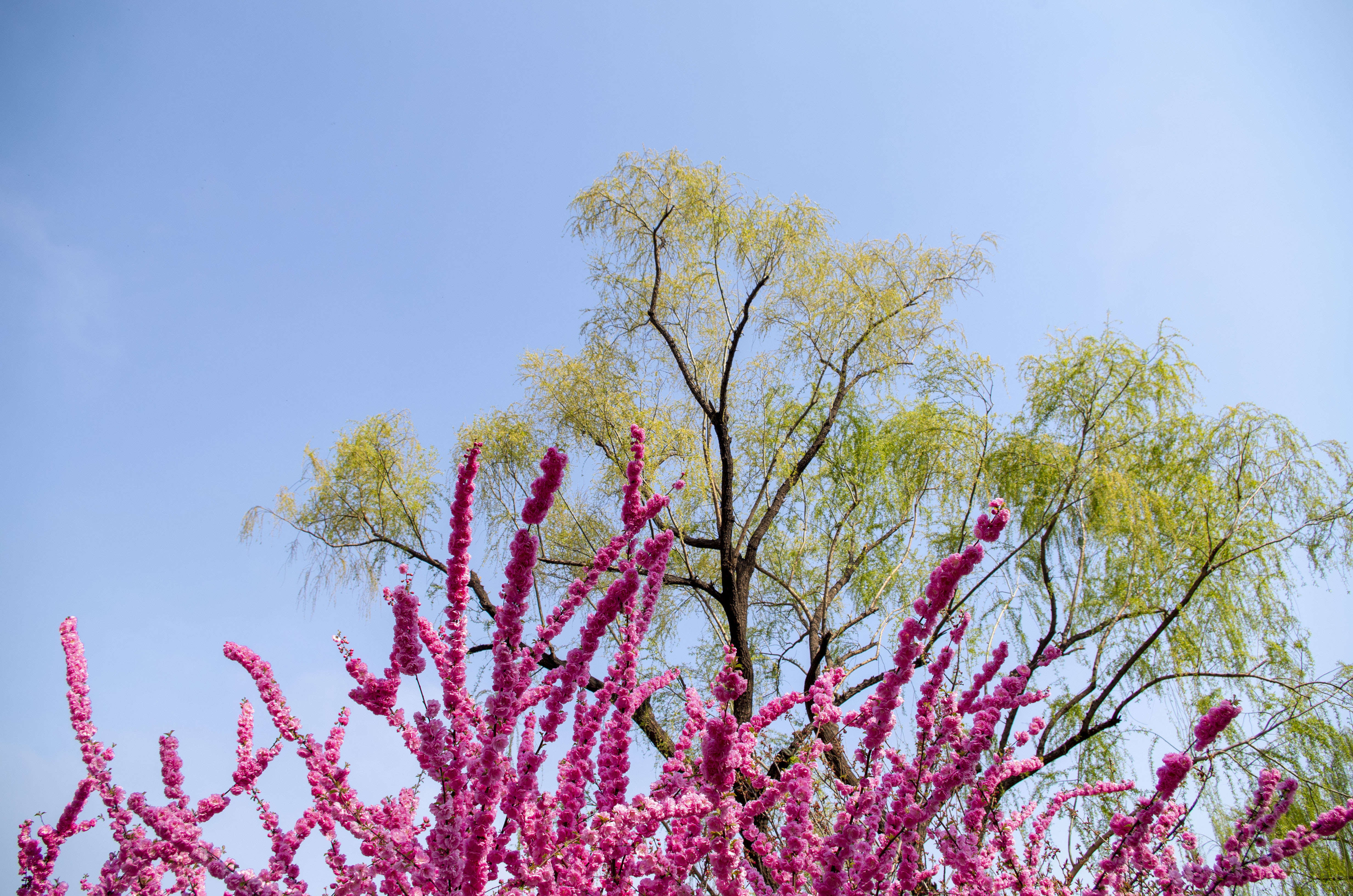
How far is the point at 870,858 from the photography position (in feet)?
7.34

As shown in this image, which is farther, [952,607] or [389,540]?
[389,540]

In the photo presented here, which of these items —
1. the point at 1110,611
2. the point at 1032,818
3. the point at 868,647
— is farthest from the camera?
the point at 868,647

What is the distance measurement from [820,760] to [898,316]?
4.51 metres

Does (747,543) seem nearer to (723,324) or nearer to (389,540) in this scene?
(723,324)

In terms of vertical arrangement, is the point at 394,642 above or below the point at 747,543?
below

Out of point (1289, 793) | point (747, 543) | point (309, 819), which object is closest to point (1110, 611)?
point (747, 543)

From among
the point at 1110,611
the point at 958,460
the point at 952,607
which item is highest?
the point at 958,460

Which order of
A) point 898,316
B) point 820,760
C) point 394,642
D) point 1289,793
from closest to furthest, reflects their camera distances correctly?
point 394,642 < point 1289,793 < point 820,760 < point 898,316

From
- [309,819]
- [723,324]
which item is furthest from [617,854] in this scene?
[723,324]

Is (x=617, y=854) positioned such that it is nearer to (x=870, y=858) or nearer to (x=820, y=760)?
(x=870, y=858)

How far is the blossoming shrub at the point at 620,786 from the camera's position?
6.81 ft

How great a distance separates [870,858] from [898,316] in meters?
5.96

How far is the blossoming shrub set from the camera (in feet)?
6.81

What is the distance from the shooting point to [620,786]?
2.45m
